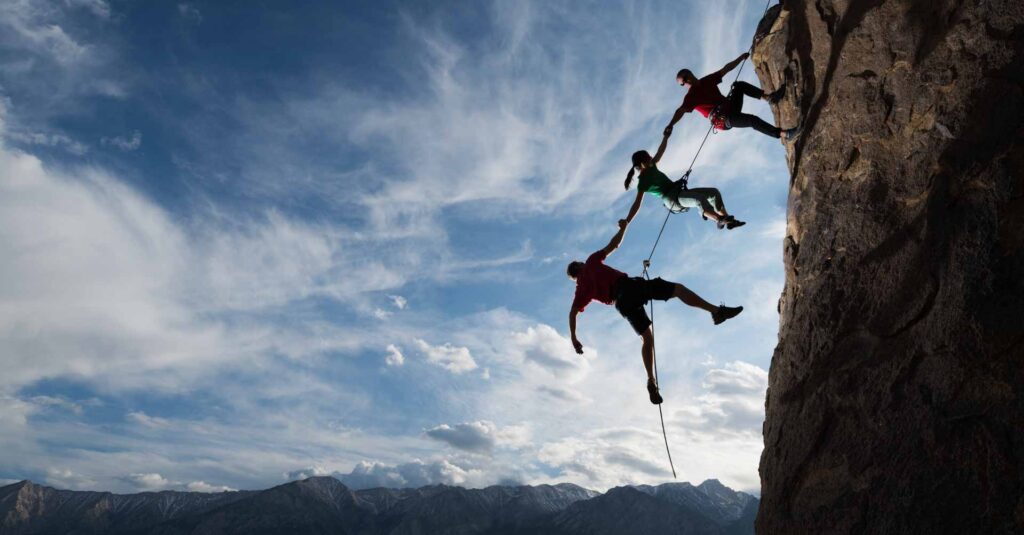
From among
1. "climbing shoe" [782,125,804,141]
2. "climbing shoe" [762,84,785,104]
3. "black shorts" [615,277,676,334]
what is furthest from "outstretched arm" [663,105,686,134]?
"black shorts" [615,277,676,334]

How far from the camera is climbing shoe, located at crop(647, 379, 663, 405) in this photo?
9469 mm

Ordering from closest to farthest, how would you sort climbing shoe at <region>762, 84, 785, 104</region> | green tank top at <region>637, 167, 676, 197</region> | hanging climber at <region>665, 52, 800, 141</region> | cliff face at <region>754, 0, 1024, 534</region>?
cliff face at <region>754, 0, 1024, 534</region>, climbing shoe at <region>762, 84, 785, 104</region>, green tank top at <region>637, 167, 676, 197</region>, hanging climber at <region>665, 52, 800, 141</region>

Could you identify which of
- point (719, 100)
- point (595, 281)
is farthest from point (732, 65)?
point (595, 281)

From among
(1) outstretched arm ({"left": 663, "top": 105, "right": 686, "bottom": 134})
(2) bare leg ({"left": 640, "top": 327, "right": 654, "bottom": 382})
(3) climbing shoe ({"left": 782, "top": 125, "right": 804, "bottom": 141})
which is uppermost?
(1) outstretched arm ({"left": 663, "top": 105, "right": 686, "bottom": 134})

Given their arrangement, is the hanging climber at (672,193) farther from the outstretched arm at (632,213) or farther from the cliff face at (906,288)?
the cliff face at (906,288)

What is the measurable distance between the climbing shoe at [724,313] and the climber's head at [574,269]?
9.23 ft

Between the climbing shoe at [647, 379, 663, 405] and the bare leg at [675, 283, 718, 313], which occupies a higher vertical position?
the bare leg at [675, 283, 718, 313]

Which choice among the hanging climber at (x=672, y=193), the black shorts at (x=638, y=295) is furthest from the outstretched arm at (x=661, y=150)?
the black shorts at (x=638, y=295)

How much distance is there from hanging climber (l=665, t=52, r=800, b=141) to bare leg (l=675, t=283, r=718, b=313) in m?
3.73

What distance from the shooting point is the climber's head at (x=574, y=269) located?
11039 mm

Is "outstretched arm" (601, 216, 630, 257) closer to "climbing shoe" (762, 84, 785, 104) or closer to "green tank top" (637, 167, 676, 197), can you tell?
"green tank top" (637, 167, 676, 197)

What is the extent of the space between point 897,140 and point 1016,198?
6.82 ft

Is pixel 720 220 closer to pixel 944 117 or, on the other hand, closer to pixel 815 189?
pixel 815 189

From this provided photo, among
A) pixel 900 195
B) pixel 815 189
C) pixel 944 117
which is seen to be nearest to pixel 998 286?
pixel 900 195
